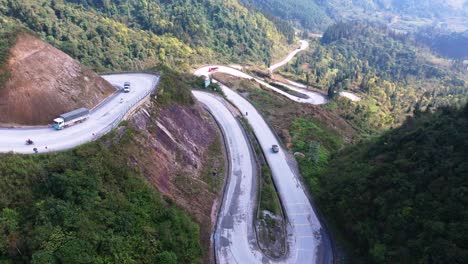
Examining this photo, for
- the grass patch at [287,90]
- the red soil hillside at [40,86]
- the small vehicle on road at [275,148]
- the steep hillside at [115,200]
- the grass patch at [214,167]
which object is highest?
the red soil hillside at [40,86]

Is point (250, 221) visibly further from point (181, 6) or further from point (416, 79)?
point (416, 79)

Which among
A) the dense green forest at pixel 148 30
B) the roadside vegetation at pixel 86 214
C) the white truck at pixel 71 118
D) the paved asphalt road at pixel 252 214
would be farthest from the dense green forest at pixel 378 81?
the white truck at pixel 71 118

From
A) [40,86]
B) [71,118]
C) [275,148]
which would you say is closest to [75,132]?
[71,118]

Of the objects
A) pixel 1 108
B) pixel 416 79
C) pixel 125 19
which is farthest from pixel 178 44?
pixel 416 79

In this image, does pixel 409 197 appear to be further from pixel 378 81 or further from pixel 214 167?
pixel 378 81

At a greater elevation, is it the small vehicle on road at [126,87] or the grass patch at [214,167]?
the small vehicle on road at [126,87]

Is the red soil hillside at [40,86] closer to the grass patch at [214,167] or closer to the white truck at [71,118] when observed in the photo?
the white truck at [71,118]
